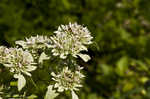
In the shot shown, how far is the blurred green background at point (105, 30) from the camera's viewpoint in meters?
3.82

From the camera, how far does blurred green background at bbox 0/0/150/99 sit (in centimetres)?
382

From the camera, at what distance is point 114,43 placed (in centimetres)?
429

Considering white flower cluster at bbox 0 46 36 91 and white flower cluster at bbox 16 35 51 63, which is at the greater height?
white flower cluster at bbox 16 35 51 63

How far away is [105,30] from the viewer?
4312mm

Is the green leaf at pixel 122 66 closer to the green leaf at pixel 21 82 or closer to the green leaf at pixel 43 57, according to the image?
the green leaf at pixel 43 57

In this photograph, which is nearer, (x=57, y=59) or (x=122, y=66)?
(x=57, y=59)

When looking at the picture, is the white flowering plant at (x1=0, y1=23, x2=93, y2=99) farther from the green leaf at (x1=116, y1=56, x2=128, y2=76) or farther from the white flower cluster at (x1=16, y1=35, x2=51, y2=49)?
the green leaf at (x1=116, y1=56, x2=128, y2=76)

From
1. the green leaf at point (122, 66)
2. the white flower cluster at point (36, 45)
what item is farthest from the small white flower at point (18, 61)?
the green leaf at point (122, 66)

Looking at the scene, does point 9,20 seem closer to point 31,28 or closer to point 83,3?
point 31,28

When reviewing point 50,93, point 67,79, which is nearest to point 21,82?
point 50,93

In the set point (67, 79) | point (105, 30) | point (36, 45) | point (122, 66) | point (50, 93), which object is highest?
point (105, 30)

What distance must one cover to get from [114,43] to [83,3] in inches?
28.2

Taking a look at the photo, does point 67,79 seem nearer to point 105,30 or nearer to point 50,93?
point 50,93

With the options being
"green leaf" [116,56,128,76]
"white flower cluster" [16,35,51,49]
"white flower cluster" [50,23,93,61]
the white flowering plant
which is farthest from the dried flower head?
"green leaf" [116,56,128,76]
